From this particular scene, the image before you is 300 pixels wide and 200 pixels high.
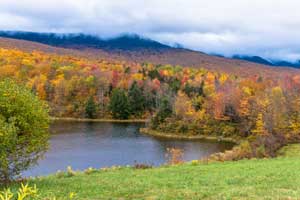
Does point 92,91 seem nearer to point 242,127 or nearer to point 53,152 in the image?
point 242,127

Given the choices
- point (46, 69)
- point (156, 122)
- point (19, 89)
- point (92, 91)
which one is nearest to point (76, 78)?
point (92, 91)

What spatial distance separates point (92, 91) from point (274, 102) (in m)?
66.5

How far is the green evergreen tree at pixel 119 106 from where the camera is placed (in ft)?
356

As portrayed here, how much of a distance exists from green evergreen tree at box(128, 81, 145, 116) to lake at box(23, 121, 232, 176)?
19.0 meters

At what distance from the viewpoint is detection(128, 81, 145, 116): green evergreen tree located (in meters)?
111

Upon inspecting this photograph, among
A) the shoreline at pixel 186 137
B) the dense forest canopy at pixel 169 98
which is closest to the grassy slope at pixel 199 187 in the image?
the dense forest canopy at pixel 169 98

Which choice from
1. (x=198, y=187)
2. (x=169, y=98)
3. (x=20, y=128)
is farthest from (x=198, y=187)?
(x=169, y=98)

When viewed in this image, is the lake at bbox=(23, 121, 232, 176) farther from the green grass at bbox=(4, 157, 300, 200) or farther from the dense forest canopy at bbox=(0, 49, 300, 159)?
the green grass at bbox=(4, 157, 300, 200)

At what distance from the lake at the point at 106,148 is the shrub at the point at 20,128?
2145 cm

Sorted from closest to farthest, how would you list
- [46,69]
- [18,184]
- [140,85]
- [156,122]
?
[18,184]
[156,122]
[140,85]
[46,69]

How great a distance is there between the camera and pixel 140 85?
390 ft

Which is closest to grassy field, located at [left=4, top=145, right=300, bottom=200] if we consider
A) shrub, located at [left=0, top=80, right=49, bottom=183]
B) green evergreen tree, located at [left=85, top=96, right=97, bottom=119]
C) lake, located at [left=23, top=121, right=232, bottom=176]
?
shrub, located at [left=0, top=80, right=49, bottom=183]

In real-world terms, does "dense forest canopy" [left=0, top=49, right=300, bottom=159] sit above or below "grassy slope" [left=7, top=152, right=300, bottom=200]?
below

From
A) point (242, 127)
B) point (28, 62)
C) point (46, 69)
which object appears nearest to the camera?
point (242, 127)
